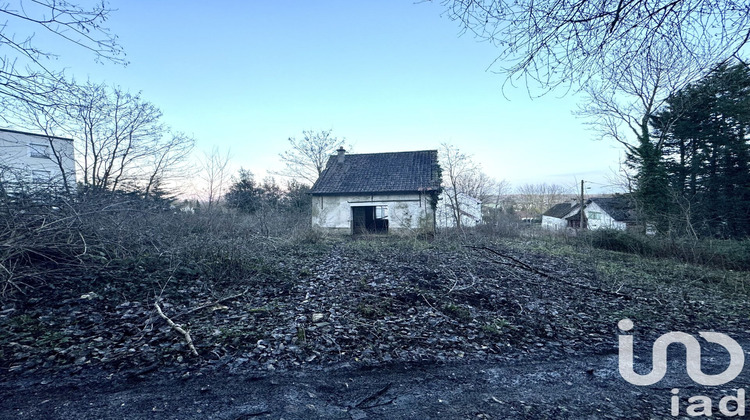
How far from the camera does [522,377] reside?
111 inches

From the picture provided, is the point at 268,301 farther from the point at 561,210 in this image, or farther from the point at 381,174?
the point at 561,210

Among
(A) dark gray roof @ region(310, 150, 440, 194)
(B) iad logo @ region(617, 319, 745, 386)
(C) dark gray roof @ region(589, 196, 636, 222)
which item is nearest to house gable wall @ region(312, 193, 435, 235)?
(A) dark gray roof @ region(310, 150, 440, 194)

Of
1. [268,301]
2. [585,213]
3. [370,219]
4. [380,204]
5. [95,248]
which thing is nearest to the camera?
[268,301]

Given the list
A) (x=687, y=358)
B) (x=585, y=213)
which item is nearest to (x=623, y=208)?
(x=585, y=213)

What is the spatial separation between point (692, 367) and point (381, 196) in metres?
14.6

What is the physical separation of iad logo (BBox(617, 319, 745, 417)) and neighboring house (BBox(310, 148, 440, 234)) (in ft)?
38.4

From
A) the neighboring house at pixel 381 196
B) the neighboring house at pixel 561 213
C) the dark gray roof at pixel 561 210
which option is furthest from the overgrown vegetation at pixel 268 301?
the dark gray roof at pixel 561 210

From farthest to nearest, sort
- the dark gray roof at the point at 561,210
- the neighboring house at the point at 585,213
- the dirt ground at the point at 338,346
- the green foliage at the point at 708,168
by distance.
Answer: the dark gray roof at the point at 561,210 < the neighboring house at the point at 585,213 < the green foliage at the point at 708,168 < the dirt ground at the point at 338,346

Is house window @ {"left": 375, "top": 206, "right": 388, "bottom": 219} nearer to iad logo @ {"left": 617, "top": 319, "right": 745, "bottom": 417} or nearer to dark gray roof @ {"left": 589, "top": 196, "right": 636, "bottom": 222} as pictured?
dark gray roof @ {"left": 589, "top": 196, "right": 636, "bottom": 222}

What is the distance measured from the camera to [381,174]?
18.4 meters

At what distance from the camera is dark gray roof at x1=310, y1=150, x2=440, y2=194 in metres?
17.0

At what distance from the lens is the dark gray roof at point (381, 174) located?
1700 centimetres

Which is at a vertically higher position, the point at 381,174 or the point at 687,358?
the point at 381,174

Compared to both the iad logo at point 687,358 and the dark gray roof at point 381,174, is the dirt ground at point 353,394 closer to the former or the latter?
the iad logo at point 687,358
